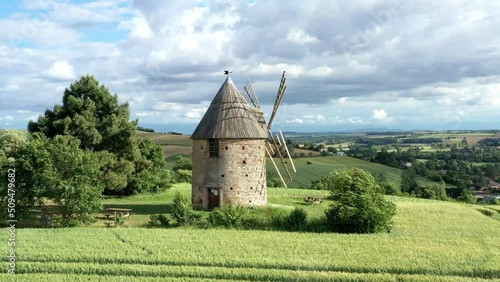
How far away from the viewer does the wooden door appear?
104 ft

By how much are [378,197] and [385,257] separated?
8.36m

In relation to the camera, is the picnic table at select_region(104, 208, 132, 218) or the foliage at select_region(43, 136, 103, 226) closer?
the foliage at select_region(43, 136, 103, 226)

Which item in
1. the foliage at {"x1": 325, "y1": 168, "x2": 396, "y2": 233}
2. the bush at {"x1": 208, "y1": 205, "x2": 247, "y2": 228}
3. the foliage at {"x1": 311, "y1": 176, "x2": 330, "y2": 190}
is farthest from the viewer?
the foliage at {"x1": 311, "y1": 176, "x2": 330, "y2": 190}

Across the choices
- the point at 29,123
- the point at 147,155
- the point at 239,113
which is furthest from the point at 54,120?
the point at 239,113

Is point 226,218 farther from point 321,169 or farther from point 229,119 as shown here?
point 321,169

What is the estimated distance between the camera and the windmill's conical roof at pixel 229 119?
31594 millimetres

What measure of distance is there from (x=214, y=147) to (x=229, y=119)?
7.10 feet

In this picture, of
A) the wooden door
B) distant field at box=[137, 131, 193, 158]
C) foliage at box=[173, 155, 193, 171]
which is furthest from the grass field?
distant field at box=[137, 131, 193, 158]

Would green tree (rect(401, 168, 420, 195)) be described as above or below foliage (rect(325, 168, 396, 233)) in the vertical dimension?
below

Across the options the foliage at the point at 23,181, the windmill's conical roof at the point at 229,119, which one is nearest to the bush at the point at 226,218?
the windmill's conical roof at the point at 229,119

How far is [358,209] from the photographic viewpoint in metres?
27.0

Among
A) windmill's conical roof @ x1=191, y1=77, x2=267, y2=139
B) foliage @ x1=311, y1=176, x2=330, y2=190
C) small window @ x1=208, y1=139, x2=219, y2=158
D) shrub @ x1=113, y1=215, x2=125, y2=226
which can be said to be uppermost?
windmill's conical roof @ x1=191, y1=77, x2=267, y2=139

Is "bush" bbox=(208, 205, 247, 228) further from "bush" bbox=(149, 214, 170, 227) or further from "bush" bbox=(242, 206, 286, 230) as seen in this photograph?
"bush" bbox=(149, 214, 170, 227)

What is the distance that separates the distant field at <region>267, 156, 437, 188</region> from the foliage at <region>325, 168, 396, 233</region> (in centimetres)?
3872
